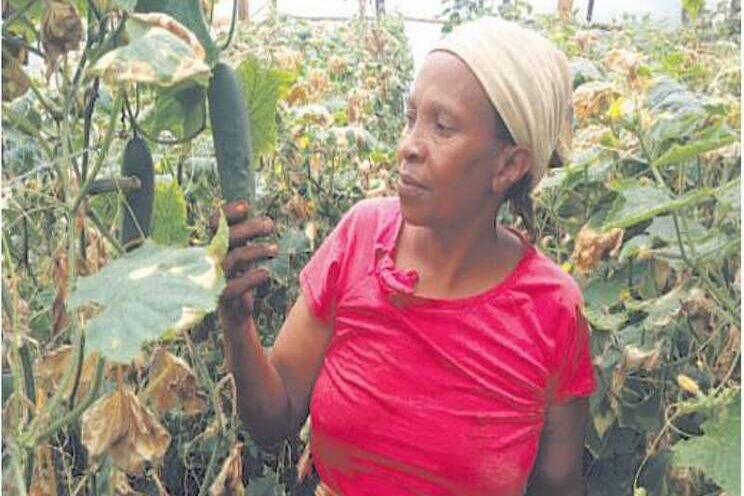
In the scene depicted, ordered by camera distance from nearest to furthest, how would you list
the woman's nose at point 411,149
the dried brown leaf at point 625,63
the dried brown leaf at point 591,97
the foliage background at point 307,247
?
the foliage background at point 307,247 → the woman's nose at point 411,149 → the dried brown leaf at point 591,97 → the dried brown leaf at point 625,63

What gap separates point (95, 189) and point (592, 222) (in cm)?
63

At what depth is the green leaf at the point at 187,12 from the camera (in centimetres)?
80

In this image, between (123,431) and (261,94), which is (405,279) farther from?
(123,431)

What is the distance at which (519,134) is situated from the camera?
40.3 inches

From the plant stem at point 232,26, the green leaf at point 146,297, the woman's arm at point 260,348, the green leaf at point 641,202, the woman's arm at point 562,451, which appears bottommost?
the woman's arm at point 562,451

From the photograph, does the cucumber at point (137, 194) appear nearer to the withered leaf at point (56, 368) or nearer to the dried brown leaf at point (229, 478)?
the withered leaf at point (56, 368)

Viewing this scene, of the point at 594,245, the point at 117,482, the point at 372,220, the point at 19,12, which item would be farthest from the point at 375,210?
the point at 19,12

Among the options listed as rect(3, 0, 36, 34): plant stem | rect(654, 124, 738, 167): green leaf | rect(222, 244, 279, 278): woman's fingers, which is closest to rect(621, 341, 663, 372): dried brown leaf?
rect(654, 124, 738, 167): green leaf

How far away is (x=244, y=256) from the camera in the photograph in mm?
900

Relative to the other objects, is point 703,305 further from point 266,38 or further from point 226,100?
point 266,38

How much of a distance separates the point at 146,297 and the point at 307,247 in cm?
94

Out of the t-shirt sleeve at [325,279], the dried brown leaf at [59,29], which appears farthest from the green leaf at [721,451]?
the dried brown leaf at [59,29]

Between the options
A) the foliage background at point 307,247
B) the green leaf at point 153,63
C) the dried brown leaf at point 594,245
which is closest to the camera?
the green leaf at point 153,63

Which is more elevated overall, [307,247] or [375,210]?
[375,210]
